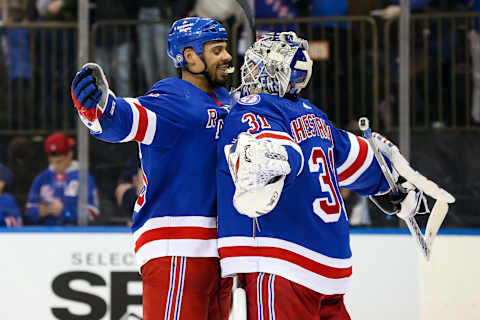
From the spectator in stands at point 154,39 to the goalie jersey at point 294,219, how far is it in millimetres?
2623

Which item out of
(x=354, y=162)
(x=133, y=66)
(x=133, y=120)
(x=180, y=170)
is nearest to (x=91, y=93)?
(x=133, y=120)

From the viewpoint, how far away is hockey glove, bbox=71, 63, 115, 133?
222 centimetres

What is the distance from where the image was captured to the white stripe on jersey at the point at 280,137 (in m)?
2.15

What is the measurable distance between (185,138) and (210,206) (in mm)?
212

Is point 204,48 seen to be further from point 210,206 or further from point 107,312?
point 107,312

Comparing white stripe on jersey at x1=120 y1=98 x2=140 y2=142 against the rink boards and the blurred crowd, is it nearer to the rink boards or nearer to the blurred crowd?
the rink boards

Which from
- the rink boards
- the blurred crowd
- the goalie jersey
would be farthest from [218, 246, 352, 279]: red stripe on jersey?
the blurred crowd

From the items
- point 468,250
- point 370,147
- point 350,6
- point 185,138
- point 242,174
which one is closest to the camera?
point 242,174

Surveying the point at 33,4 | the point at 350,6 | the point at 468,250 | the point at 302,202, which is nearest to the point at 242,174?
the point at 302,202

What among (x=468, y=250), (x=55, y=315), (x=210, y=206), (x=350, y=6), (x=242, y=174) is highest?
(x=350, y=6)

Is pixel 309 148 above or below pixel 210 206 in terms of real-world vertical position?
above

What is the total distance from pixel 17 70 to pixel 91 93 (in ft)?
9.86

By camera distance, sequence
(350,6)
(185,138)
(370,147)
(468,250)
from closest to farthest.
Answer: (185,138), (370,147), (468,250), (350,6)

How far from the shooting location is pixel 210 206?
8.29ft
